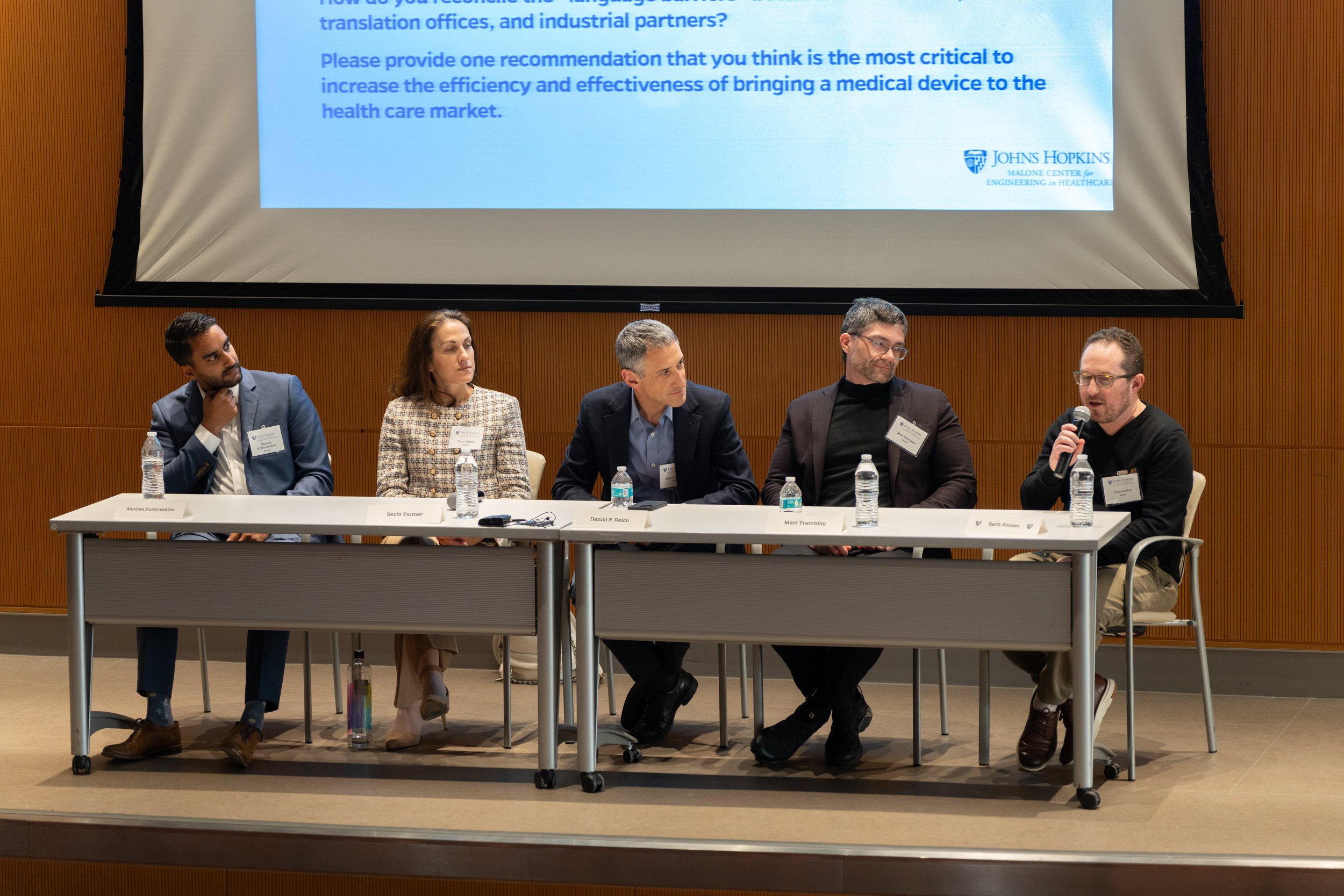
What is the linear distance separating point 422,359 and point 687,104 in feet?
4.45

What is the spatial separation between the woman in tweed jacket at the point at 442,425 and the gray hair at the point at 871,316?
1.03m

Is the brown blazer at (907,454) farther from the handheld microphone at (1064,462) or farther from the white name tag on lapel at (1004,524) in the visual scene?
the white name tag on lapel at (1004,524)

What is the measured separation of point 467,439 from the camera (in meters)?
4.06

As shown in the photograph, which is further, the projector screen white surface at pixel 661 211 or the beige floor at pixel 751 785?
the projector screen white surface at pixel 661 211

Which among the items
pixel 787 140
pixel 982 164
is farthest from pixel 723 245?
pixel 982 164

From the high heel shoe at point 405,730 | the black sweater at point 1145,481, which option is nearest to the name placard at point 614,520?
the high heel shoe at point 405,730

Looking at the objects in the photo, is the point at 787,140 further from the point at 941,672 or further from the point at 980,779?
the point at 980,779

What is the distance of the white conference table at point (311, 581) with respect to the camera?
3.52 metres

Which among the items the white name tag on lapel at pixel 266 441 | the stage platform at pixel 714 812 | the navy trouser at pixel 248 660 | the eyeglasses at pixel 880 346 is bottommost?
the stage platform at pixel 714 812

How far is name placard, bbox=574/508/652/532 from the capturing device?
3.45 metres

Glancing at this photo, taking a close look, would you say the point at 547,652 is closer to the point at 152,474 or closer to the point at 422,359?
the point at 422,359

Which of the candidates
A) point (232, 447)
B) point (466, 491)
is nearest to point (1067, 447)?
point (466, 491)

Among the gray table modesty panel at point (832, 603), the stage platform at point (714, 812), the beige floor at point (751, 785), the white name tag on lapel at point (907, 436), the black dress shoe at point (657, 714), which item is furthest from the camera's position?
the black dress shoe at point (657, 714)

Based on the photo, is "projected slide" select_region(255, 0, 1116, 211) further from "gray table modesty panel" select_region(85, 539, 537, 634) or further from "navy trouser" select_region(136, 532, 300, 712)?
"gray table modesty panel" select_region(85, 539, 537, 634)
